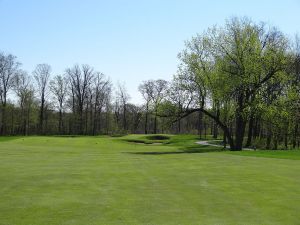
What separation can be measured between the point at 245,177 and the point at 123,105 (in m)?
104

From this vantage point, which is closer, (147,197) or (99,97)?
(147,197)

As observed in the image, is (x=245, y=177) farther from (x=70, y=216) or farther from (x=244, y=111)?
(x=244, y=111)

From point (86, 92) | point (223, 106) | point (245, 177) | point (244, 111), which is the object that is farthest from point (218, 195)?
point (86, 92)

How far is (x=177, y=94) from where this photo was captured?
1927 inches

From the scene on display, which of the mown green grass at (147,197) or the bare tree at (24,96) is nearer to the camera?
the mown green grass at (147,197)

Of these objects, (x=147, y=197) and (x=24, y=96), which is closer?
(x=147, y=197)

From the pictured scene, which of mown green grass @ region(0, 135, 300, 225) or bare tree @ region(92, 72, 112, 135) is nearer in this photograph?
mown green grass @ region(0, 135, 300, 225)

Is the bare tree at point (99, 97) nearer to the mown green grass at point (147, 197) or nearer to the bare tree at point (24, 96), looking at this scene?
the bare tree at point (24, 96)

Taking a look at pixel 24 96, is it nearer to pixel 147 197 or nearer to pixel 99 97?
pixel 99 97

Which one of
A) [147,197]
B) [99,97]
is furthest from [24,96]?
[147,197]

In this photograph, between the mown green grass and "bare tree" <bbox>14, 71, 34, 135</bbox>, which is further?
"bare tree" <bbox>14, 71, 34, 135</bbox>

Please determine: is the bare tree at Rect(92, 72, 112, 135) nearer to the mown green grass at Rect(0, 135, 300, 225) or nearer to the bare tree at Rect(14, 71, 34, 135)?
the bare tree at Rect(14, 71, 34, 135)

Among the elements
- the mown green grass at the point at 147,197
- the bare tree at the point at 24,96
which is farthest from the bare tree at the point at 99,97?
the mown green grass at the point at 147,197

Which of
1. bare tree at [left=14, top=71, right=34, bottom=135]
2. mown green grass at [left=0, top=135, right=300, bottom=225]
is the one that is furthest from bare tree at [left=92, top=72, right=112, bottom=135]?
mown green grass at [left=0, top=135, right=300, bottom=225]
